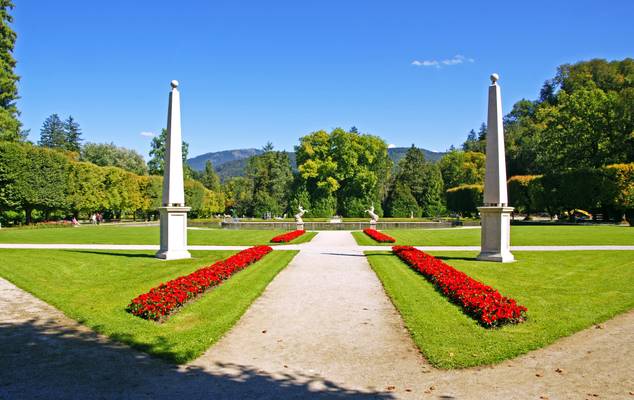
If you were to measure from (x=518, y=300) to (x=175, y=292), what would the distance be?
731 centimetres

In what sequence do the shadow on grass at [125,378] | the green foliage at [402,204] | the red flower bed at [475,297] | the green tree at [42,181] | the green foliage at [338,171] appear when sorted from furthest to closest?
the green foliage at [402,204] → the green foliage at [338,171] → the green tree at [42,181] → the red flower bed at [475,297] → the shadow on grass at [125,378]

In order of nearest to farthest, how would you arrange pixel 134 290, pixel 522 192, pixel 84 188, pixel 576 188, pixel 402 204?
1. pixel 134 290
2. pixel 576 188
3. pixel 84 188
4. pixel 522 192
5. pixel 402 204

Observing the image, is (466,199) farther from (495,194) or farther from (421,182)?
(495,194)

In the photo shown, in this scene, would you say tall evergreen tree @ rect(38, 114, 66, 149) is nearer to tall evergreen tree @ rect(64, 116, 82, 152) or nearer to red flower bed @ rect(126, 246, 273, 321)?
tall evergreen tree @ rect(64, 116, 82, 152)

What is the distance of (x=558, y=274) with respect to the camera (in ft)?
47.0

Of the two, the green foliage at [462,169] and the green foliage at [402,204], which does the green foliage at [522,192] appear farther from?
the green foliage at [462,169]

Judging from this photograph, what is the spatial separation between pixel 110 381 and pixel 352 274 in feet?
32.0

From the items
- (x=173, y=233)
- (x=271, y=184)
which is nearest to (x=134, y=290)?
(x=173, y=233)

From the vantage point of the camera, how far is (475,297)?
9.62 metres

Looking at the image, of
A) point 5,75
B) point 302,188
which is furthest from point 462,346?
point 302,188

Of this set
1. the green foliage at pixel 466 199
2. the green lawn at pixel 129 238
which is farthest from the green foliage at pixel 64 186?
the green foliage at pixel 466 199

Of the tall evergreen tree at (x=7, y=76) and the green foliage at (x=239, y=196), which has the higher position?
the tall evergreen tree at (x=7, y=76)

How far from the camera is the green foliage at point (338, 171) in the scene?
231 ft

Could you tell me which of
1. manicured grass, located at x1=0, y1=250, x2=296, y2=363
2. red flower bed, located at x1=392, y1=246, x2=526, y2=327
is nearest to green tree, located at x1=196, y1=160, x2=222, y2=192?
manicured grass, located at x1=0, y1=250, x2=296, y2=363
